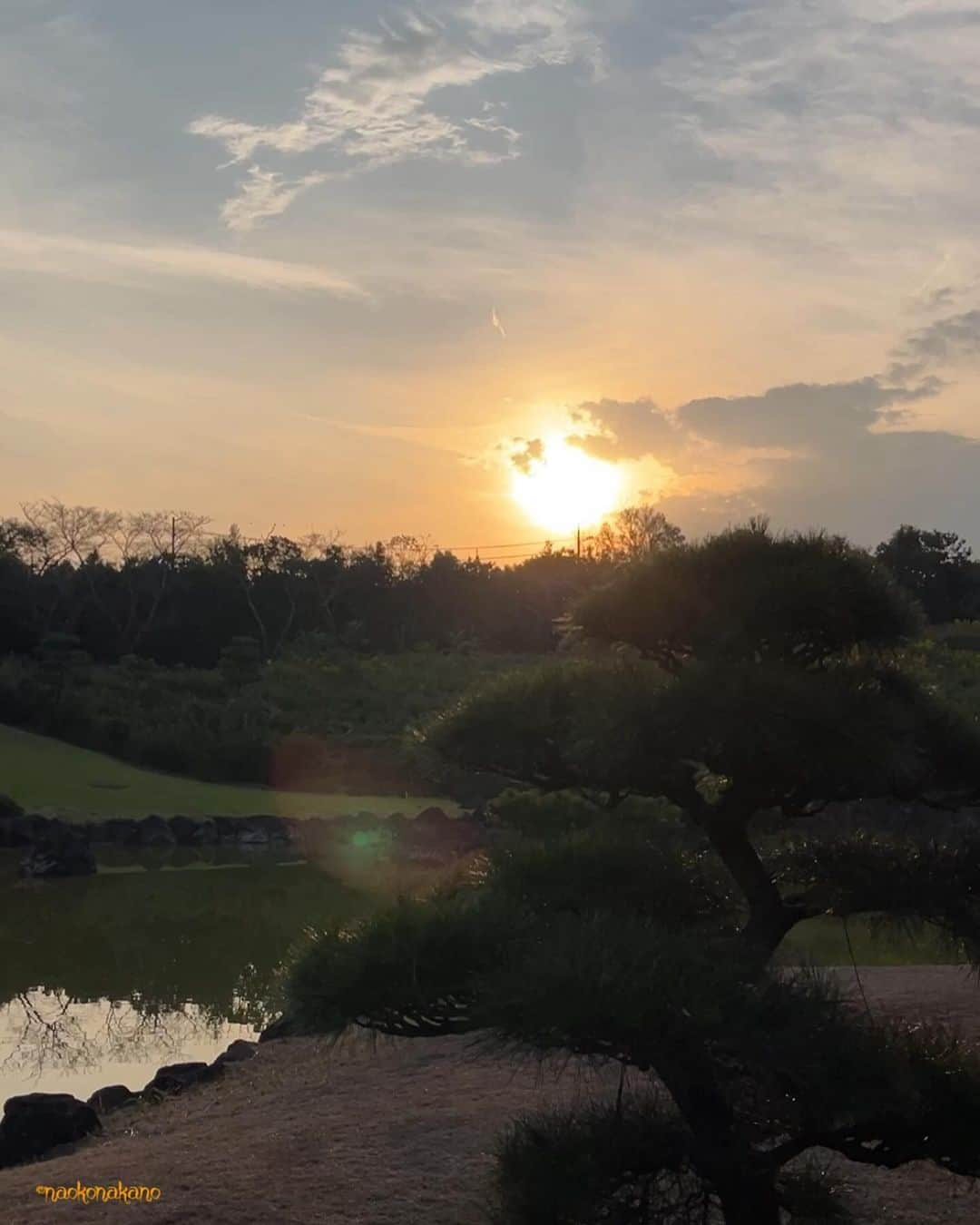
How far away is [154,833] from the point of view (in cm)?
1919

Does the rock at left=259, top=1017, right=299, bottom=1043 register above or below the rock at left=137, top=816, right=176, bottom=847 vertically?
below

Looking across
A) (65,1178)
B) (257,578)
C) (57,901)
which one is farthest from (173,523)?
(65,1178)

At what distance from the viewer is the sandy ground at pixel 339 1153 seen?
13.6ft

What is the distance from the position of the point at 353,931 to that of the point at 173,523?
40.3 m

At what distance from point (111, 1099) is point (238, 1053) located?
3.07ft

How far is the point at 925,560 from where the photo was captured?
1372 inches

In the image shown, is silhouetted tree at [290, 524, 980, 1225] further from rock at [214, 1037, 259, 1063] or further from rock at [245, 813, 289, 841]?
rock at [245, 813, 289, 841]

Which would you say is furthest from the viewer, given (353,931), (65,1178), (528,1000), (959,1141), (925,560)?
(925,560)

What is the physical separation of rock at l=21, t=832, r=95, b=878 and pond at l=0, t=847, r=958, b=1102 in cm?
27

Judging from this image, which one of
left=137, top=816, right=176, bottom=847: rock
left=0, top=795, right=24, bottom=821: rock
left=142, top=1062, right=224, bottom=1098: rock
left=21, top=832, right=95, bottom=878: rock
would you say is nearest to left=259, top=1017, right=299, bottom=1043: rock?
left=142, top=1062, right=224, bottom=1098: rock

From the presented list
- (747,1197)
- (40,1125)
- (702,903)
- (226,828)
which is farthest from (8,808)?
(747,1197)

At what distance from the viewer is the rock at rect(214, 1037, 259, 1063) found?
7.21m

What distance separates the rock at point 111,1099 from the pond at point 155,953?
0.59 meters

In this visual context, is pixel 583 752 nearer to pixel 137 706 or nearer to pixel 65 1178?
pixel 65 1178
